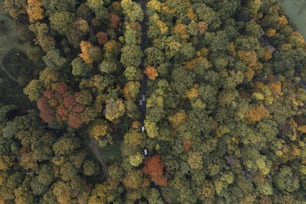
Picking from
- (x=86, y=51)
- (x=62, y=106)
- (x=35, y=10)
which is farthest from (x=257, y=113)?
(x=35, y=10)

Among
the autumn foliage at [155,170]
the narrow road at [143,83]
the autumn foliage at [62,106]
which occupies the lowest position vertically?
the autumn foliage at [155,170]

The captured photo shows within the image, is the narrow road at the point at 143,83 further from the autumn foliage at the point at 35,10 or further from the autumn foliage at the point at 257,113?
the autumn foliage at the point at 257,113

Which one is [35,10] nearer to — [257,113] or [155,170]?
[155,170]

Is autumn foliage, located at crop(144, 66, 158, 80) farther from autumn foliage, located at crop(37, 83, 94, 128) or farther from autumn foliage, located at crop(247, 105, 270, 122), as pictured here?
autumn foliage, located at crop(247, 105, 270, 122)

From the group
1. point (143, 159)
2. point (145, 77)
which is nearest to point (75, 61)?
point (145, 77)

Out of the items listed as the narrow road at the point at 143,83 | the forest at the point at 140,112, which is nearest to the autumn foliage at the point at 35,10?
the forest at the point at 140,112

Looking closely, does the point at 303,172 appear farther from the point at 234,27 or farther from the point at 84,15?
the point at 84,15
